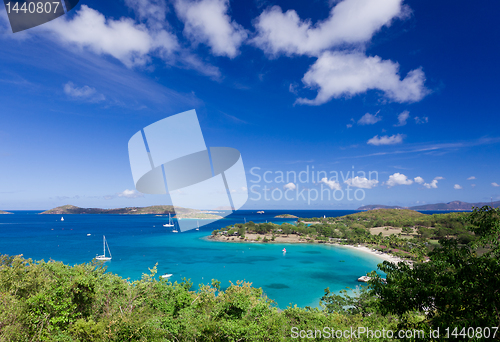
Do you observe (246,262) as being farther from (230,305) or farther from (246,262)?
(230,305)

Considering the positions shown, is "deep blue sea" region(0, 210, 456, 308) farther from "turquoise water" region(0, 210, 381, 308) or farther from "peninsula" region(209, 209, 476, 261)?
"peninsula" region(209, 209, 476, 261)

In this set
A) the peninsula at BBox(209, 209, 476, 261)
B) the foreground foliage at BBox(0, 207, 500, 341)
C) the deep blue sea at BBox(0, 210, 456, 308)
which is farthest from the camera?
the peninsula at BBox(209, 209, 476, 261)

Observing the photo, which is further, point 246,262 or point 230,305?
point 246,262

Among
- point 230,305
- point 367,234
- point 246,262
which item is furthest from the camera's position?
point 367,234

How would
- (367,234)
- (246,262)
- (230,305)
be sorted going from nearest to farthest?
(230,305)
(246,262)
(367,234)

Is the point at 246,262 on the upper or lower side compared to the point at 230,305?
lower

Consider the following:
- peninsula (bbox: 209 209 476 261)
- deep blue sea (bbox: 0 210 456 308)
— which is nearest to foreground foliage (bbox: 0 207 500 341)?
deep blue sea (bbox: 0 210 456 308)

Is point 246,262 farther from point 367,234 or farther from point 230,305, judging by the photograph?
point 367,234

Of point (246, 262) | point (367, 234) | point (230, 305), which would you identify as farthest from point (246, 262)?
point (367, 234)

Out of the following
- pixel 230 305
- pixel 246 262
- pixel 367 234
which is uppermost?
pixel 230 305

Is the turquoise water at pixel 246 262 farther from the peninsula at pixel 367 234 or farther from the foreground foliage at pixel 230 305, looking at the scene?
the foreground foliage at pixel 230 305

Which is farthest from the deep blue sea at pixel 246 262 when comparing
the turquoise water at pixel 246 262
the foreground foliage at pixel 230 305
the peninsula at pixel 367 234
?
the foreground foliage at pixel 230 305

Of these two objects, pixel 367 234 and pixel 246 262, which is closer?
pixel 246 262

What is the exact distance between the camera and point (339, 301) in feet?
62.2
